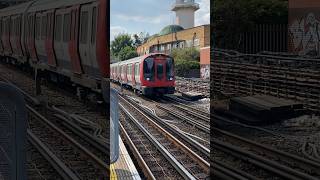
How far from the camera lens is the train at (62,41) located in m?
1.56

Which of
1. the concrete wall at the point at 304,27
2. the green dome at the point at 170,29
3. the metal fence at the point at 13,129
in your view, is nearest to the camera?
the metal fence at the point at 13,129

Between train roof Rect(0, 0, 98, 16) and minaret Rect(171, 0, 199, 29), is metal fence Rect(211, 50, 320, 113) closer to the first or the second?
minaret Rect(171, 0, 199, 29)

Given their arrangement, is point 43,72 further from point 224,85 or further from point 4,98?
point 224,85

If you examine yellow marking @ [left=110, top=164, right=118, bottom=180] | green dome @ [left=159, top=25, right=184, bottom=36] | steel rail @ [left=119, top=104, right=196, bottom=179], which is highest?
green dome @ [left=159, top=25, right=184, bottom=36]

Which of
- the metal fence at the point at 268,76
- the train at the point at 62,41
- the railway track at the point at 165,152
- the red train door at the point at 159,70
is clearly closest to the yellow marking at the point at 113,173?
the railway track at the point at 165,152

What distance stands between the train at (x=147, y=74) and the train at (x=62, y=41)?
8cm

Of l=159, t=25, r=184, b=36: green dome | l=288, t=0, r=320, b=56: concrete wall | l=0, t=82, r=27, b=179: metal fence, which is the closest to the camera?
l=0, t=82, r=27, b=179: metal fence

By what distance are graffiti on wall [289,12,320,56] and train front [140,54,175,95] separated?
20.6 inches

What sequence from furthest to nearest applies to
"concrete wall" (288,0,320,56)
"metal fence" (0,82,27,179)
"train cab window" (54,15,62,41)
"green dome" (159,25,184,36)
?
"train cab window" (54,15,62,41), "concrete wall" (288,0,320,56), "green dome" (159,25,184,36), "metal fence" (0,82,27,179)

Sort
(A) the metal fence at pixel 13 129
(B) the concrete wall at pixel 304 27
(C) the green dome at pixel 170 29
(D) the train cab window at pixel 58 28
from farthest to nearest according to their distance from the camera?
(D) the train cab window at pixel 58 28 → (B) the concrete wall at pixel 304 27 → (C) the green dome at pixel 170 29 → (A) the metal fence at pixel 13 129

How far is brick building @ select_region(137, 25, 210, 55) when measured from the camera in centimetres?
150

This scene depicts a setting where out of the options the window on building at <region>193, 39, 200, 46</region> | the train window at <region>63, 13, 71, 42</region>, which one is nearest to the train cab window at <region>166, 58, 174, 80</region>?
the window on building at <region>193, 39, 200, 46</region>

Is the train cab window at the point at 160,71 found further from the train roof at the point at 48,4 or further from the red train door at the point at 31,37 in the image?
the red train door at the point at 31,37

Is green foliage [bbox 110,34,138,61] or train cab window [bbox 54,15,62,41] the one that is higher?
train cab window [bbox 54,15,62,41]
